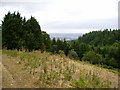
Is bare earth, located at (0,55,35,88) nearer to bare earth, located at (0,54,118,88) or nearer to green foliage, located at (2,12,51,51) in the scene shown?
bare earth, located at (0,54,118,88)

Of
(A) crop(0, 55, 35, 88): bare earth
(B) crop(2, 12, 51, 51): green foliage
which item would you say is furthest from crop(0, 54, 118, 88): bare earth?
(B) crop(2, 12, 51, 51): green foliage

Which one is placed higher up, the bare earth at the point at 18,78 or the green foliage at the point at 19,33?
the green foliage at the point at 19,33

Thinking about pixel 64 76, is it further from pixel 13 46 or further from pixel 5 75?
pixel 13 46

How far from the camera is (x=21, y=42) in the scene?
19266 millimetres

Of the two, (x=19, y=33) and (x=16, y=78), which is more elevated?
(x=19, y=33)

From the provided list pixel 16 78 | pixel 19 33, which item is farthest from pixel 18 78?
pixel 19 33

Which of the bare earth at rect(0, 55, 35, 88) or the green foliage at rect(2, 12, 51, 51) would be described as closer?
the bare earth at rect(0, 55, 35, 88)

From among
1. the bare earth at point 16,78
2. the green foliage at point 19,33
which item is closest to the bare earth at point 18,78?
the bare earth at point 16,78

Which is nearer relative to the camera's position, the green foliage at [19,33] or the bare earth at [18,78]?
the bare earth at [18,78]

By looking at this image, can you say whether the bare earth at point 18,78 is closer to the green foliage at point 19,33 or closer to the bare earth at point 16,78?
the bare earth at point 16,78

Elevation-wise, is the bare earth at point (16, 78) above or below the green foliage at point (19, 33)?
below

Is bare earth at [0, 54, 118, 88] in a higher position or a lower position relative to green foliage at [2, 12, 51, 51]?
lower

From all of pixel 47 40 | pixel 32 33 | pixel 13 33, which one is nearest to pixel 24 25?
pixel 32 33

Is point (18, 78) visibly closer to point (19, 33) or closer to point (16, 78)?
point (16, 78)
